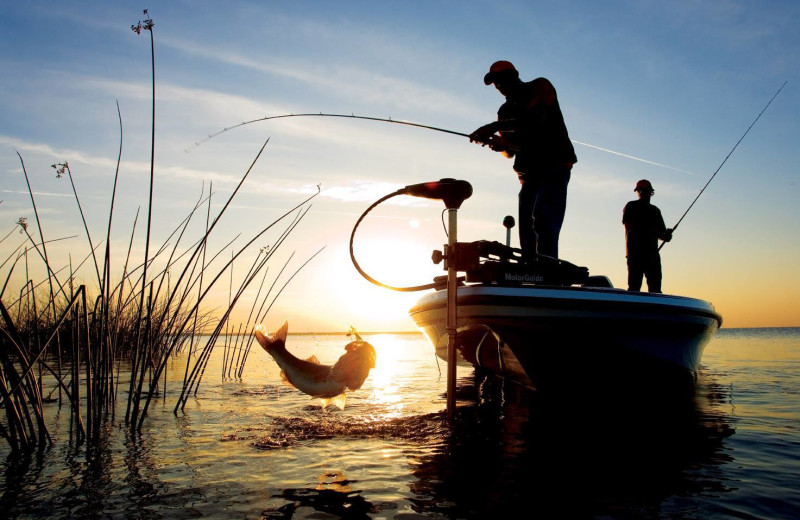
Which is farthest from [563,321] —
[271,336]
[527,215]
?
[271,336]

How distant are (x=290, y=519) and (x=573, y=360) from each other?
3.46m

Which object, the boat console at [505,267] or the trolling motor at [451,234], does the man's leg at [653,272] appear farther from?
the trolling motor at [451,234]

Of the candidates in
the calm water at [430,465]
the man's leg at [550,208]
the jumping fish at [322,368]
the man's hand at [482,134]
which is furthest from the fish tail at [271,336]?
the man's leg at [550,208]

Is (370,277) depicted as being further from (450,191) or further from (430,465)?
(430,465)

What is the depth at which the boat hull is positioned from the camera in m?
4.87

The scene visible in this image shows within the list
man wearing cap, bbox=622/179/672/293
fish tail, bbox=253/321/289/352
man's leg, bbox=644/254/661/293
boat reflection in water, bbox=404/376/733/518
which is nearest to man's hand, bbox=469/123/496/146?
fish tail, bbox=253/321/289/352

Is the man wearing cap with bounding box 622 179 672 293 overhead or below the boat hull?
overhead

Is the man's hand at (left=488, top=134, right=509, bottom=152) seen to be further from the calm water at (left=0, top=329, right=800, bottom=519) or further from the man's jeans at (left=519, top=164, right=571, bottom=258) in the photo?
A: the calm water at (left=0, top=329, right=800, bottom=519)

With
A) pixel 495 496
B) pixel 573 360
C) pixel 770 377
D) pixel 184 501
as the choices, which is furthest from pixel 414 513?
pixel 770 377

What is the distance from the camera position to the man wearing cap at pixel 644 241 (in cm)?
768

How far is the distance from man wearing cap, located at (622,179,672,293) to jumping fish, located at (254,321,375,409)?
5027 mm

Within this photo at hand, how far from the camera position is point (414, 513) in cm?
247

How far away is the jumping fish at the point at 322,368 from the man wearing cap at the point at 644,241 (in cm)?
503

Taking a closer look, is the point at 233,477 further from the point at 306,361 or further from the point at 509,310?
the point at 509,310
